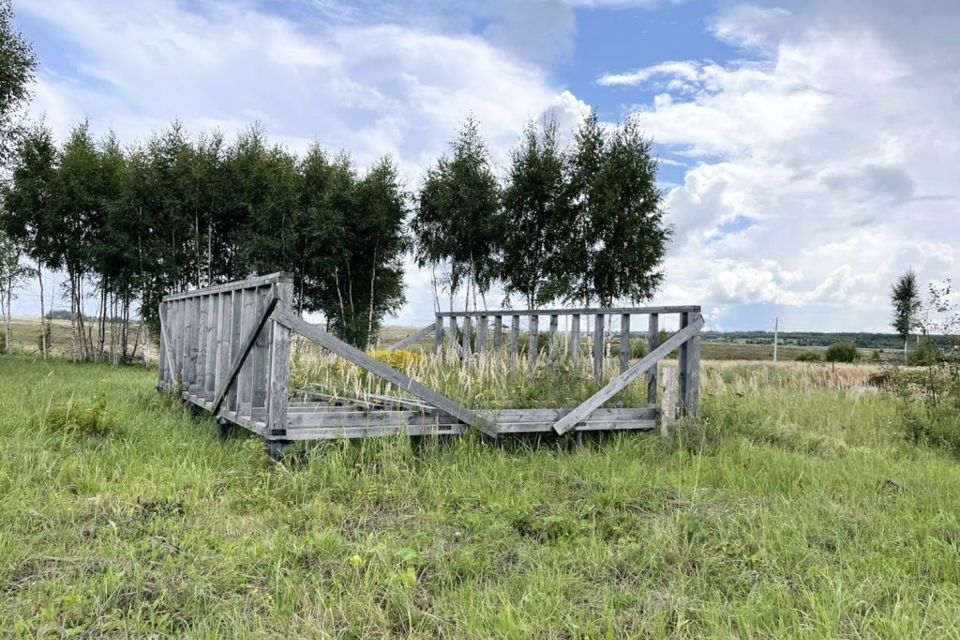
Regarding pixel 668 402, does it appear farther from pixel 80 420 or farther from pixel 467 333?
pixel 80 420

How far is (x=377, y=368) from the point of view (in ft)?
17.3

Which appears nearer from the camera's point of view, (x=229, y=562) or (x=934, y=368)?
(x=229, y=562)

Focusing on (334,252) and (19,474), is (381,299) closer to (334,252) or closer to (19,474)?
(334,252)

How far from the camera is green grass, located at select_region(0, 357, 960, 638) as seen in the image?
2.74 m

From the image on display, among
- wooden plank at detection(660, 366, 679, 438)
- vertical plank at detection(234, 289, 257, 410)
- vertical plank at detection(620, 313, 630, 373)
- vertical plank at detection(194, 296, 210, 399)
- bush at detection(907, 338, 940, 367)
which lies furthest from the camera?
bush at detection(907, 338, 940, 367)

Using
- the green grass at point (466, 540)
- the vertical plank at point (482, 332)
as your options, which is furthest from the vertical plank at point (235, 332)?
the vertical plank at point (482, 332)

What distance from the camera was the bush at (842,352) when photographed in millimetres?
26812

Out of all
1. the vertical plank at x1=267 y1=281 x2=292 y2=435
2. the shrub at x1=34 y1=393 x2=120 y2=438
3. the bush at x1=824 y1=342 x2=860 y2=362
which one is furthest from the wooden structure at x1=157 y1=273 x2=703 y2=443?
the bush at x1=824 y1=342 x2=860 y2=362

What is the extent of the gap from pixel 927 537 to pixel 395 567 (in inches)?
114

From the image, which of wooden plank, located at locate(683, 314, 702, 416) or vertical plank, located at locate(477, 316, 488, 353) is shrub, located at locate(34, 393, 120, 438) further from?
wooden plank, located at locate(683, 314, 702, 416)

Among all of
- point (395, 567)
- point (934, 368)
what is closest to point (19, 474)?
point (395, 567)

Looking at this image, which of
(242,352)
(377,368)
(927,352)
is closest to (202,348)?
(242,352)

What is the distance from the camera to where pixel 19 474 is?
14.6 ft

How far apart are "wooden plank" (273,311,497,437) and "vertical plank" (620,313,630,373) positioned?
6.52ft
